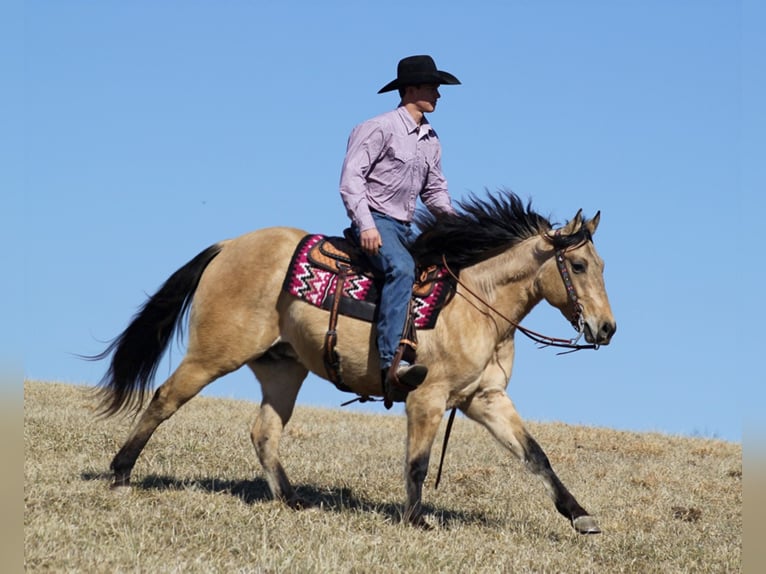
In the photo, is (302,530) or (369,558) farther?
(302,530)

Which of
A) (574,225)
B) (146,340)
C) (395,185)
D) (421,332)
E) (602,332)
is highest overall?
(395,185)

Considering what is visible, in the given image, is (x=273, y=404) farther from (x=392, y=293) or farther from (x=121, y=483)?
(x=392, y=293)

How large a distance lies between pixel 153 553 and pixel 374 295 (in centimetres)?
270

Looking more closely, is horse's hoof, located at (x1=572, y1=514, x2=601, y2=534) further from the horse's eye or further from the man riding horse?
the horse's eye

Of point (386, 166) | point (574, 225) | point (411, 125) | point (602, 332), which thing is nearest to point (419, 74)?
point (411, 125)

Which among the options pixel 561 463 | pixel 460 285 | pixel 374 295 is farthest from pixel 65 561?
pixel 561 463

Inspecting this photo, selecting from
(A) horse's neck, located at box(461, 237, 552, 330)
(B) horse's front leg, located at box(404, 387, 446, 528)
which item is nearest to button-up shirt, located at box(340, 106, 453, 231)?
(A) horse's neck, located at box(461, 237, 552, 330)

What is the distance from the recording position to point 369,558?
5.93 metres

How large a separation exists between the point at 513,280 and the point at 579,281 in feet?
2.00

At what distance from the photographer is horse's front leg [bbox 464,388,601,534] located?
23.8ft

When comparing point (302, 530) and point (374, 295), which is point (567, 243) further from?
point (302, 530)

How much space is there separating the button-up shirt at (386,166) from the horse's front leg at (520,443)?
5.27 ft

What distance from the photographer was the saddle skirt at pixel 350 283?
7.51 meters

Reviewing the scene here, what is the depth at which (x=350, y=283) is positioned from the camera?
759cm
